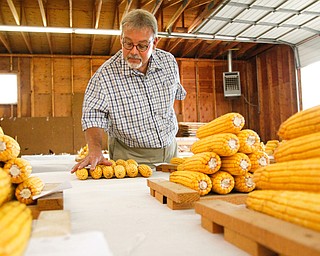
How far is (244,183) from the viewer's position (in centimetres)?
188

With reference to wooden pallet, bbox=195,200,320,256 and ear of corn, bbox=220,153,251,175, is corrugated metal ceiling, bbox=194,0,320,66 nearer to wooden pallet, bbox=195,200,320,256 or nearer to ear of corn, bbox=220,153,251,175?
ear of corn, bbox=220,153,251,175

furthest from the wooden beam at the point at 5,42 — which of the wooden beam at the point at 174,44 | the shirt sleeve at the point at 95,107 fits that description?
the shirt sleeve at the point at 95,107

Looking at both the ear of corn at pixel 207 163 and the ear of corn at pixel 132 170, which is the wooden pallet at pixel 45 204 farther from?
the ear of corn at pixel 132 170

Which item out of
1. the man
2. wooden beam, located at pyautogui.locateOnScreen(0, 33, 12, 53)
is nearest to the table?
the man

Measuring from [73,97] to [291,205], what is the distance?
13142 mm

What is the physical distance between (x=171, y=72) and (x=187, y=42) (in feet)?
32.3

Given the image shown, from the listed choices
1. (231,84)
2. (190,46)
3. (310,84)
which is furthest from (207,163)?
(231,84)

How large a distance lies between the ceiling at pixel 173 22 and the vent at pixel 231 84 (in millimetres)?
1226

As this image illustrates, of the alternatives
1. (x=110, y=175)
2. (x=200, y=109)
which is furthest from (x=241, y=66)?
(x=110, y=175)

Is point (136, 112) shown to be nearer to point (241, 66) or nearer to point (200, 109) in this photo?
point (200, 109)

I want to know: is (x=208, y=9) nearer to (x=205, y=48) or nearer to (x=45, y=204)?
(x=205, y=48)

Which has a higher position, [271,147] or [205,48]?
[205,48]

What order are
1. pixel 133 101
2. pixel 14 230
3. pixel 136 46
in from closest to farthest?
1. pixel 14 230
2. pixel 136 46
3. pixel 133 101

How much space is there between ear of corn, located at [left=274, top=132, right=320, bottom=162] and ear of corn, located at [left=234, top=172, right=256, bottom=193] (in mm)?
512
